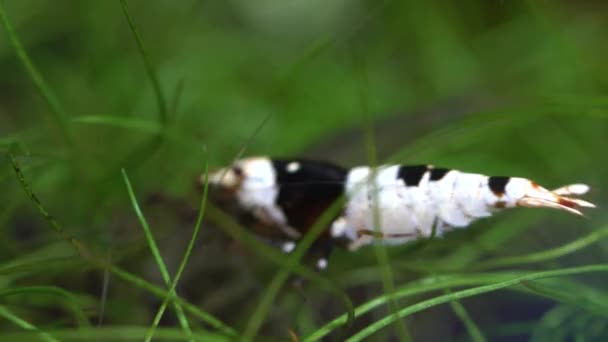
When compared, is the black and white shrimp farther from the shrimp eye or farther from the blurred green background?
the blurred green background

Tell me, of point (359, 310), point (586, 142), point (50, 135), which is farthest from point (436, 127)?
point (50, 135)

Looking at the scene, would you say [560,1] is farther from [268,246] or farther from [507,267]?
[268,246]

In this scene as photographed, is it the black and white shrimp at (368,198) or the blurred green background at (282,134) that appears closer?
the black and white shrimp at (368,198)

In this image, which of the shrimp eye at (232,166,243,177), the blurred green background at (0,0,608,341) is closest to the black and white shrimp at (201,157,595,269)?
the shrimp eye at (232,166,243,177)

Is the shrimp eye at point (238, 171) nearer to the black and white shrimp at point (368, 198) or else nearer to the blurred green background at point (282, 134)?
the black and white shrimp at point (368, 198)

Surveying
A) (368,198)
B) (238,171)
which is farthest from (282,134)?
(368,198)

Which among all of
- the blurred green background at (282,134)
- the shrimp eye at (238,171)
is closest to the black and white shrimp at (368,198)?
the shrimp eye at (238,171)
